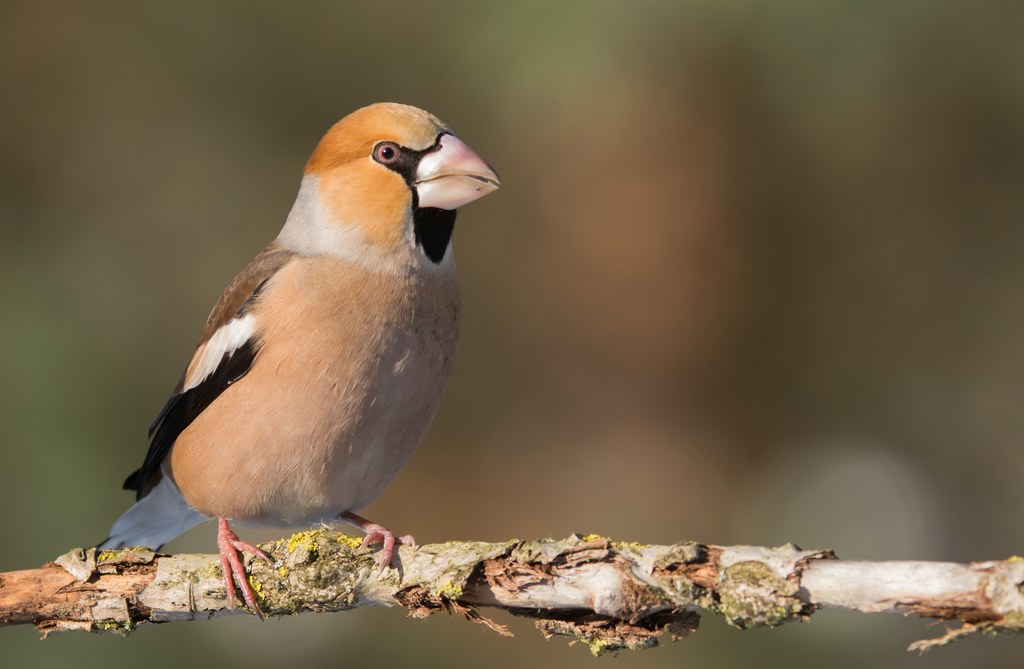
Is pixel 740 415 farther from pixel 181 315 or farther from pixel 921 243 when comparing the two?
pixel 181 315

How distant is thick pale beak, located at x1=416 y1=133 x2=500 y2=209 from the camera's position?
3389mm

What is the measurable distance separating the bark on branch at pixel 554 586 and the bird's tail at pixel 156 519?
85cm

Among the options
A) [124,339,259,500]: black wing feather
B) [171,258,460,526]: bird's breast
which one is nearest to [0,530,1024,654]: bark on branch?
[171,258,460,526]: bird's breast

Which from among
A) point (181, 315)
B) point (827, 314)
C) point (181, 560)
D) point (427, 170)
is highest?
point (827, 314)

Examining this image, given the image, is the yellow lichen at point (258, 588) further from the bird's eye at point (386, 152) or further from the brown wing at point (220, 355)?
the bird's eye at point (386, 152)

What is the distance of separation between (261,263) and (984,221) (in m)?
6.08

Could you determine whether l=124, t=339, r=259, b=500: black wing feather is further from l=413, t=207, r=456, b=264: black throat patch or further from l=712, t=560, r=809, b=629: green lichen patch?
l=712, t=560, r=809, b=629: green lichen patch

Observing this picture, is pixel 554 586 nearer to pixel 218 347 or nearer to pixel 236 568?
pixel 236 568

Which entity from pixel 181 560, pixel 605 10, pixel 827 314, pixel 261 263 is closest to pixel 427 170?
pixel 261 263

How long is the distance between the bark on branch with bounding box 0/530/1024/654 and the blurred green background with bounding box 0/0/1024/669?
13.0 feet

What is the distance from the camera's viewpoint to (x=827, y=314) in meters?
8.13

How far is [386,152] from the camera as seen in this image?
356 cm

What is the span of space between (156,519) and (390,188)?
1.60m

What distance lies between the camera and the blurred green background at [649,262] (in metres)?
7.21
